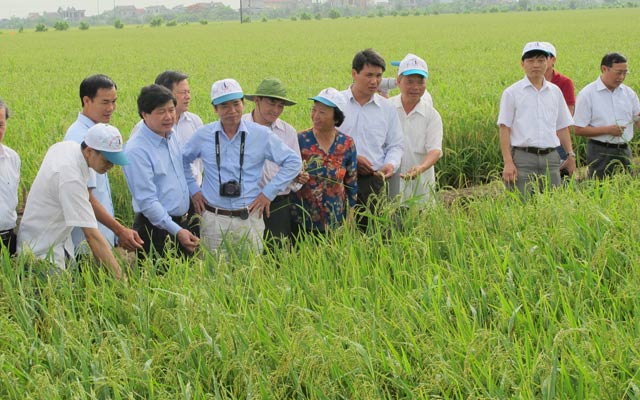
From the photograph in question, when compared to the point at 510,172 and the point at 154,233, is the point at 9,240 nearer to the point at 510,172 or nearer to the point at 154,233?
the point at 154,233

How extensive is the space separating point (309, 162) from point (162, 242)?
1.02m

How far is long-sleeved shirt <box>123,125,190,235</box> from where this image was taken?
14.8 ft

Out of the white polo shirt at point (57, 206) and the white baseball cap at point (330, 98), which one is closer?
the white polo shirt at point (57, 206)

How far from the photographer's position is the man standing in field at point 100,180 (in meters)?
4.24

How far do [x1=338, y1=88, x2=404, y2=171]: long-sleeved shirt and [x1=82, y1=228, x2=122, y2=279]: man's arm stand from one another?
6.45ft

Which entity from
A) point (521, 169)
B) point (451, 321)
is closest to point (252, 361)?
point (451, 321)

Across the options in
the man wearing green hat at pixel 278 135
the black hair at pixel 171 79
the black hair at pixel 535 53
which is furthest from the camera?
the black hair at pixel 535 53

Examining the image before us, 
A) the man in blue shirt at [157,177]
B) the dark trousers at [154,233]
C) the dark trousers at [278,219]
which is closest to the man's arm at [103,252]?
the man in blue shirt at [157,177]

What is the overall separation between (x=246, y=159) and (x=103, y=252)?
45.1 inches

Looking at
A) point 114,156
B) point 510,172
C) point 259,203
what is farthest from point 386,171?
point 114,156

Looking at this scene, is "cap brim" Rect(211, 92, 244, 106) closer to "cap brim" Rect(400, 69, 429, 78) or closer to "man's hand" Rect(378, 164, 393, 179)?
"man's hand" Rect(378, 164, 393, 179)

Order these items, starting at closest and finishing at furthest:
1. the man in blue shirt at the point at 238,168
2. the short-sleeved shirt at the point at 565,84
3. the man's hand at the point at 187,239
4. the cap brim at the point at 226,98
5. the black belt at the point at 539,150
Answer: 1. the man's hand at the point at 187,239
2. the cap brim at the point at 226,98
3. the man in blue shirt at the point at 238,168
4. the black belt at the point at 539,150
5. the short-sleeved shirt at the point at 565,84

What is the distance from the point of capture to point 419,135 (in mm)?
5613

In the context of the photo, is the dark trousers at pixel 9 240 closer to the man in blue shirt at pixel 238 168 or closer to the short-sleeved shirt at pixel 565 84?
the man in blue shirt at pixel 238 168
